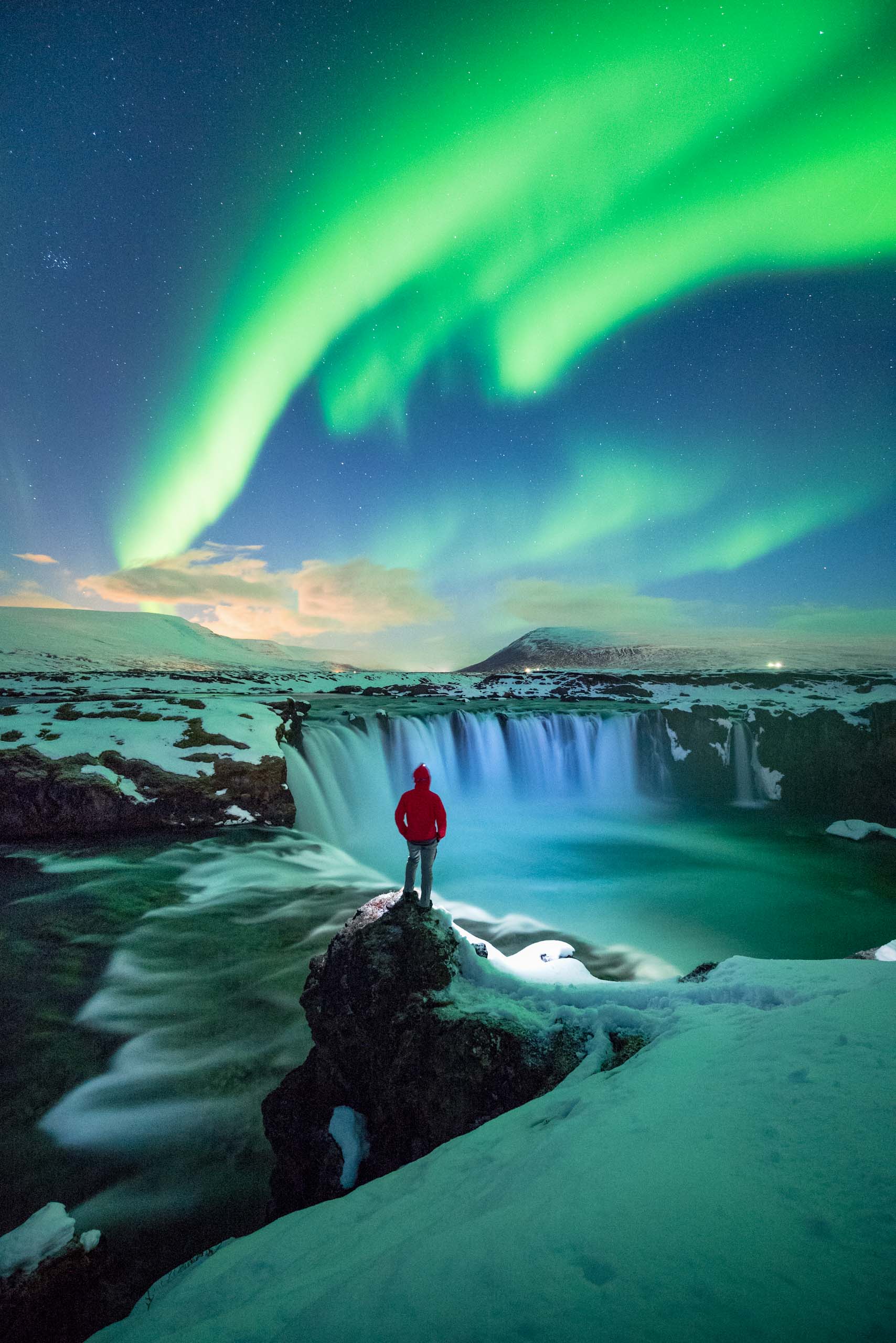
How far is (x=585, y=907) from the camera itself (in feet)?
42.5

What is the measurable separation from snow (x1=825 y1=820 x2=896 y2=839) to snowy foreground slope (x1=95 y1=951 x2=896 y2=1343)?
677 inches

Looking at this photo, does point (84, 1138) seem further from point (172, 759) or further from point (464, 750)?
point (464, 750)

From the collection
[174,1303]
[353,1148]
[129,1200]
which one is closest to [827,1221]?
[174,1303]

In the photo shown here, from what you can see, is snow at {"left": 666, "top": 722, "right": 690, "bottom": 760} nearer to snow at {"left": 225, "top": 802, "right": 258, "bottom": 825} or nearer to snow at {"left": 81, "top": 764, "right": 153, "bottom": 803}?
snow at {"left": 225, "top": 802, "right": 258, "bottom": 825}

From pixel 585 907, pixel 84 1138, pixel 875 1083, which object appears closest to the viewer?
pixel 875 1083

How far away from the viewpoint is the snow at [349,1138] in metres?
4.39

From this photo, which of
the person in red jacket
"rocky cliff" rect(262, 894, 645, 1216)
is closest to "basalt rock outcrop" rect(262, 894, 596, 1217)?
"rocky cliff" rect(262, 894, 645, 1216)

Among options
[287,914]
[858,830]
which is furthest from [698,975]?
[858,830]

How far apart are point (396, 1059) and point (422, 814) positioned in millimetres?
2275

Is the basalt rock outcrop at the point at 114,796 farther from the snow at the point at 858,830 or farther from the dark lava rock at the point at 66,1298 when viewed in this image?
the snow at the point at 858,830

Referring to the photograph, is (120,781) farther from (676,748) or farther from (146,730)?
(676,748)

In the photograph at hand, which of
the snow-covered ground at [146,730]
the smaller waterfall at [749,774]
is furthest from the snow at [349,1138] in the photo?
the smaller waterfall at [749,774]

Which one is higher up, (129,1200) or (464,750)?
(464,750)

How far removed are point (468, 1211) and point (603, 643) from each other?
15417 centimetres
